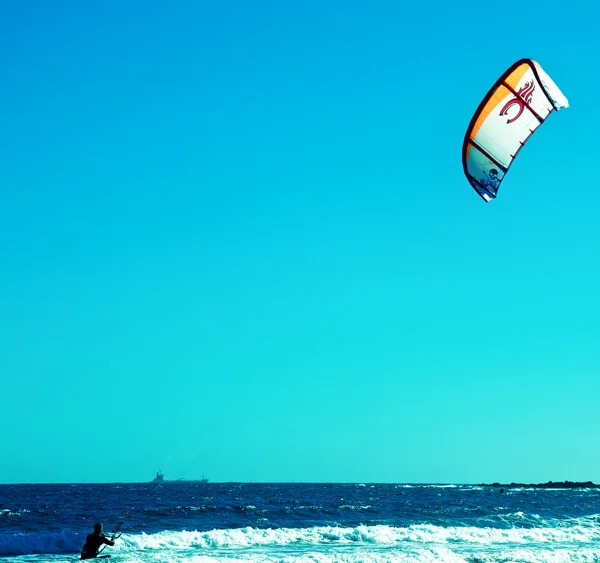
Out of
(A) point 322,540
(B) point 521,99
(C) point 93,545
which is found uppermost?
(B) point 521,99

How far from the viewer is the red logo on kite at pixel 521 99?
1070 cm

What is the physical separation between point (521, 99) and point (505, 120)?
386 mm

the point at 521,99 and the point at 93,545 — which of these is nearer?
the point at 521,99

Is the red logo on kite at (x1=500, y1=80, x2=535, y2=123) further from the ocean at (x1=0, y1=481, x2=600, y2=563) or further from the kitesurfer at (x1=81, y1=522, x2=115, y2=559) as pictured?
the ocean at (x1=0, y1=481, x2=600, y2=563)

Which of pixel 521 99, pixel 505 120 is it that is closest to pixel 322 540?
pixel 505 120

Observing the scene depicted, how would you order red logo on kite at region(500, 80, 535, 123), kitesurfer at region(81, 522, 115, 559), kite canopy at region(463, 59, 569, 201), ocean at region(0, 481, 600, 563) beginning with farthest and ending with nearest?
ocean at region(0, 481, 600, 563), kitesurfer at region(81, 522, 115, 559), red logo on kite at region(500, 80, 535, 123), kite canopy at region(463, 59, 569, 201)

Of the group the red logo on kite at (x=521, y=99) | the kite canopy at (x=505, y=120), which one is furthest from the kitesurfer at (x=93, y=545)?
the red logo on kite at (x=521, y=99)

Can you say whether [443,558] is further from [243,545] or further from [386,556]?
[243,545]

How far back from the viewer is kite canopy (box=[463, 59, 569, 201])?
10.6 metres

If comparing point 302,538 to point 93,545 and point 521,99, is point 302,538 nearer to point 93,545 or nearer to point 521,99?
point 93,545

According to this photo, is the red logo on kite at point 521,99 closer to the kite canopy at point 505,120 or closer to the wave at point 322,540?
the kite canopy at point 505,120

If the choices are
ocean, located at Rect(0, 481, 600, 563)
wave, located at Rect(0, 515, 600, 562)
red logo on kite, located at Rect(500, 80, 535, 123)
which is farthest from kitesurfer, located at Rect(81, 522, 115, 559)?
red logo on kite, located at Rect(500, 80, 535, 123)

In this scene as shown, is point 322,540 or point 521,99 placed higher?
point 521,99

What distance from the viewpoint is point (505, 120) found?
1105 cm
